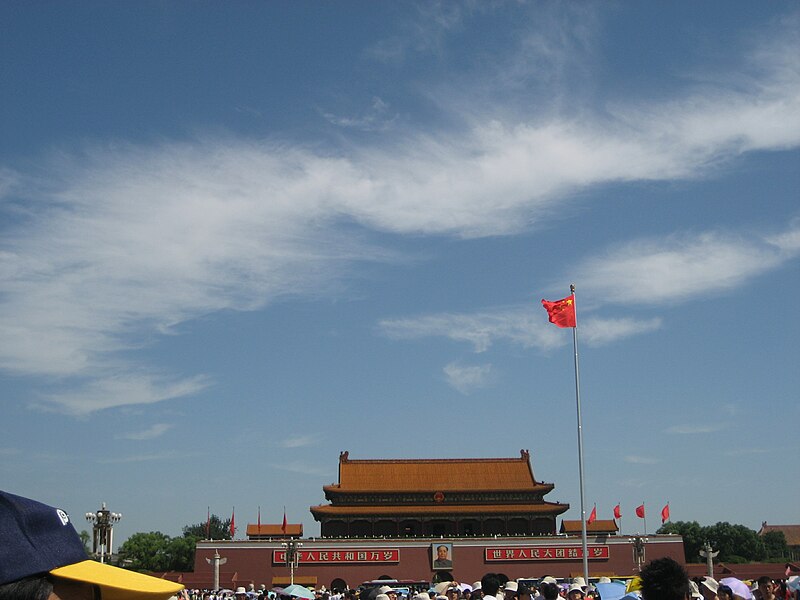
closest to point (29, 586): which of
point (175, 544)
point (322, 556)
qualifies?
point (322, 556)

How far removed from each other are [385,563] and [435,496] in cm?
563

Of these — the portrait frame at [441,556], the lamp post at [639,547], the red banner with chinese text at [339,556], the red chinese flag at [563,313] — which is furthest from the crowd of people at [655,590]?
the lamp post at [639,547]

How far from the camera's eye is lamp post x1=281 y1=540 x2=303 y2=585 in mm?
44722

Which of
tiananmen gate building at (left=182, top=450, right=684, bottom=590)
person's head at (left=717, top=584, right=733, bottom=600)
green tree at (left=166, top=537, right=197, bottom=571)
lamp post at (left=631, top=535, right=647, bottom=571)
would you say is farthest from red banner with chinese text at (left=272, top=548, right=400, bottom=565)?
person's head at (left=717, top=584, right=733, bottom=600)

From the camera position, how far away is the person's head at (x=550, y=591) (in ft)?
29.0

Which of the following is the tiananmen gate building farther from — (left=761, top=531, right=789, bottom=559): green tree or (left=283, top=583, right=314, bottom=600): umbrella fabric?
(left=761, top=531, right=789, bottom=559): green tree

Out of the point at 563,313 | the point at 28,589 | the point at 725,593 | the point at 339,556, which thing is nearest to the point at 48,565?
the point at 28,589

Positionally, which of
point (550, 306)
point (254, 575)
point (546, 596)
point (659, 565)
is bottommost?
point (254, 575)

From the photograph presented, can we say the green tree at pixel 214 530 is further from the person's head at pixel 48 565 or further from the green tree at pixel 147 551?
the person's head at pixel 48 565

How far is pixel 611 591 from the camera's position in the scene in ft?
34.9

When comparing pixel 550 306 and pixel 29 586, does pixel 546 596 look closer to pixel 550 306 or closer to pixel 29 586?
pixel 29 586

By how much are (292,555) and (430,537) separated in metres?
7.98

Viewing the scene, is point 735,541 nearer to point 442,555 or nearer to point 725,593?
point 442,555

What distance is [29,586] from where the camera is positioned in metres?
1.77
